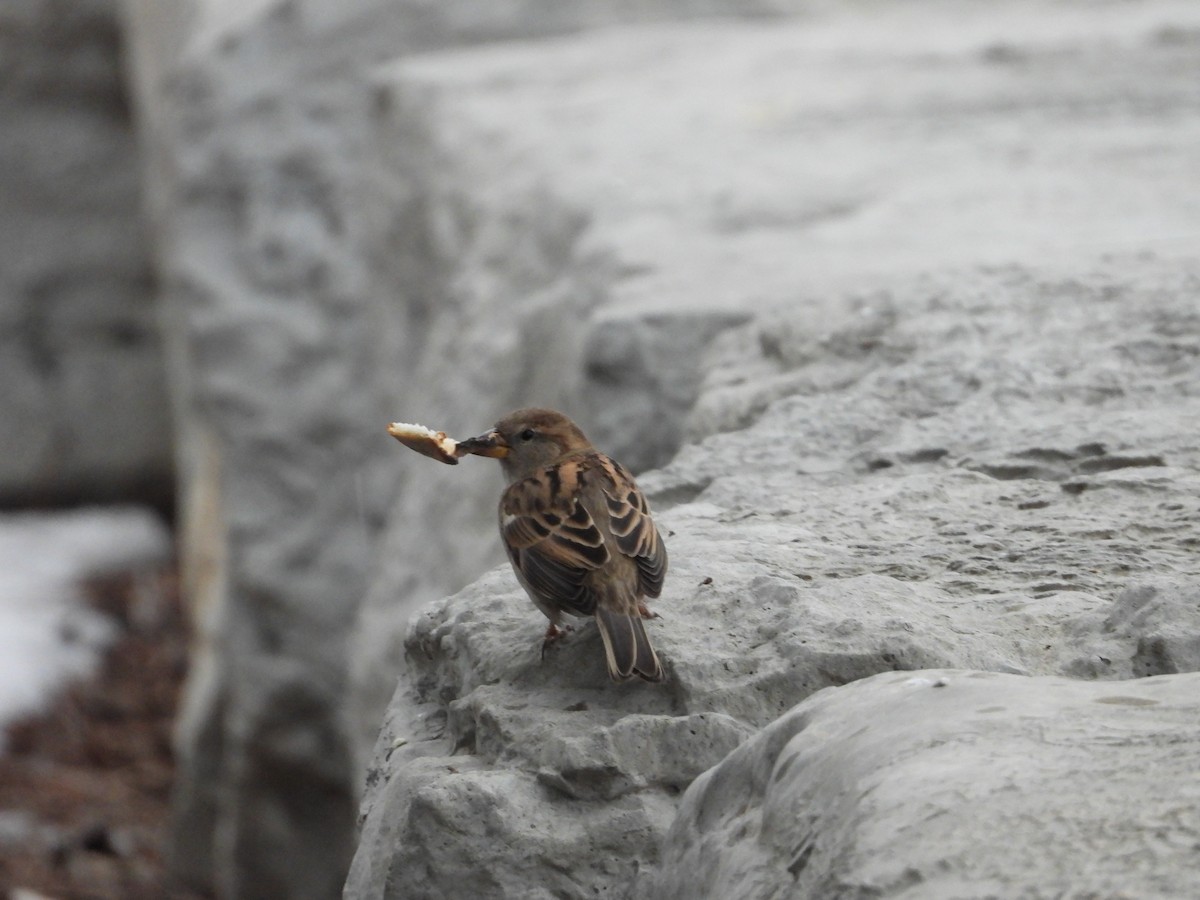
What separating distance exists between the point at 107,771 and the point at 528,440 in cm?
512

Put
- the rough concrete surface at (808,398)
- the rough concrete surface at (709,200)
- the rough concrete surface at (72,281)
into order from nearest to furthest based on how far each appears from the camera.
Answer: the rough concrete surface at (808,398)
the rough concrete surface at (709,200)
the rough concrete surface at (72,281)

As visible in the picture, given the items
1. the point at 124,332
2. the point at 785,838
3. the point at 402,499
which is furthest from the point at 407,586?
the point at 124,332

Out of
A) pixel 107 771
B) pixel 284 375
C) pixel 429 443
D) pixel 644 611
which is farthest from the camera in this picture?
pixel 107 771

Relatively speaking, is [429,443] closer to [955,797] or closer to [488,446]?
[488,446]

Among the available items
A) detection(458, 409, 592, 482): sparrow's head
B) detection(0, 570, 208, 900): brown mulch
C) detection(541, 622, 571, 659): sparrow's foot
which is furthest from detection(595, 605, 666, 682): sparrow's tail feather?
detection(0, 570, 208, 900): brown mulch

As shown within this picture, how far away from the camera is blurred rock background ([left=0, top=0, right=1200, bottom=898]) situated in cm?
316

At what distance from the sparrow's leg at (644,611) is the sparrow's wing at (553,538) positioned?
0.21ft

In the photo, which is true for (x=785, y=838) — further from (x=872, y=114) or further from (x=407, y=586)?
(x=872, y=114)

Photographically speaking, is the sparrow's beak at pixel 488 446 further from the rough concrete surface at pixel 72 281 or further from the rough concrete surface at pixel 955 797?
the rough concrete surface at pixel 72 281

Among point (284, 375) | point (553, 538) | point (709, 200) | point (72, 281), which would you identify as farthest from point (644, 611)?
point (72, 281)

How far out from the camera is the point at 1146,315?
330 centimetres

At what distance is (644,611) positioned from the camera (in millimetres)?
2250

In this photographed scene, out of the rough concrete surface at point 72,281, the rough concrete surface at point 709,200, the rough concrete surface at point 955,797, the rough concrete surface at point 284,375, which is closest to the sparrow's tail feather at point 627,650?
the rough concrete surface at point 955,797

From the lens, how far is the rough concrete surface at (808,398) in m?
2.06
